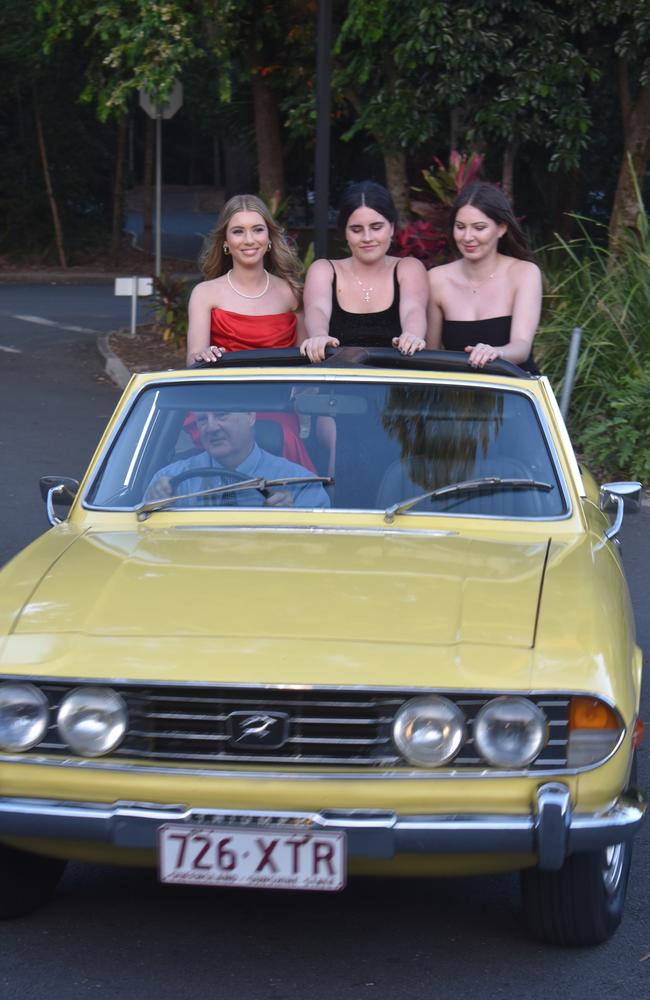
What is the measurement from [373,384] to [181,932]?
185cm

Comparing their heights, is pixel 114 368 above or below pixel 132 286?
below

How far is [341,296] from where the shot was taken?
611 centimetres

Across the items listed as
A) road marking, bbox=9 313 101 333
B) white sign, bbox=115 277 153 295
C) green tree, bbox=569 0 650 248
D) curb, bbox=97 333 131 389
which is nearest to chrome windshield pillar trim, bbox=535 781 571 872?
green tree, bbox=569 0 650 248

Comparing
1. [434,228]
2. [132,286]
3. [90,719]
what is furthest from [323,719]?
[132,286]

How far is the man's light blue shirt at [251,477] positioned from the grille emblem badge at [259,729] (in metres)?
1.24

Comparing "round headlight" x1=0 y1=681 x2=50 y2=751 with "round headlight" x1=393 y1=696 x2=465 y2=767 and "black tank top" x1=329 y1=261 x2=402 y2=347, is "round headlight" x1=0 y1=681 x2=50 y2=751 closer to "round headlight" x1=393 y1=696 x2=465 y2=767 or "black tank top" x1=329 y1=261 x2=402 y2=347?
"round headlight" x1=393 y1=696 x2=465 y2=767

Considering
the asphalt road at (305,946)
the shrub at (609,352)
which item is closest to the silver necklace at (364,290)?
the asphalt road at (305,946)

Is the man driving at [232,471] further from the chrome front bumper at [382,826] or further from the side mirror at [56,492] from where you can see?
the chrome front bumper at [382,826]

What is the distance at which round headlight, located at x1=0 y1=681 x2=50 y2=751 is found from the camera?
3.63m

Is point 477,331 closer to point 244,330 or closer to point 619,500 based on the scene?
point 244,330

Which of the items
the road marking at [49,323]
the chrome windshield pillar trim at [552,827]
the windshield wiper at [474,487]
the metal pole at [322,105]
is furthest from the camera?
the road marking at [49,323]

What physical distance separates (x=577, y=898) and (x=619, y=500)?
5.59 feet

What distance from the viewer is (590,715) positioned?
11.7ft

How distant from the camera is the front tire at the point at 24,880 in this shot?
393 cm
